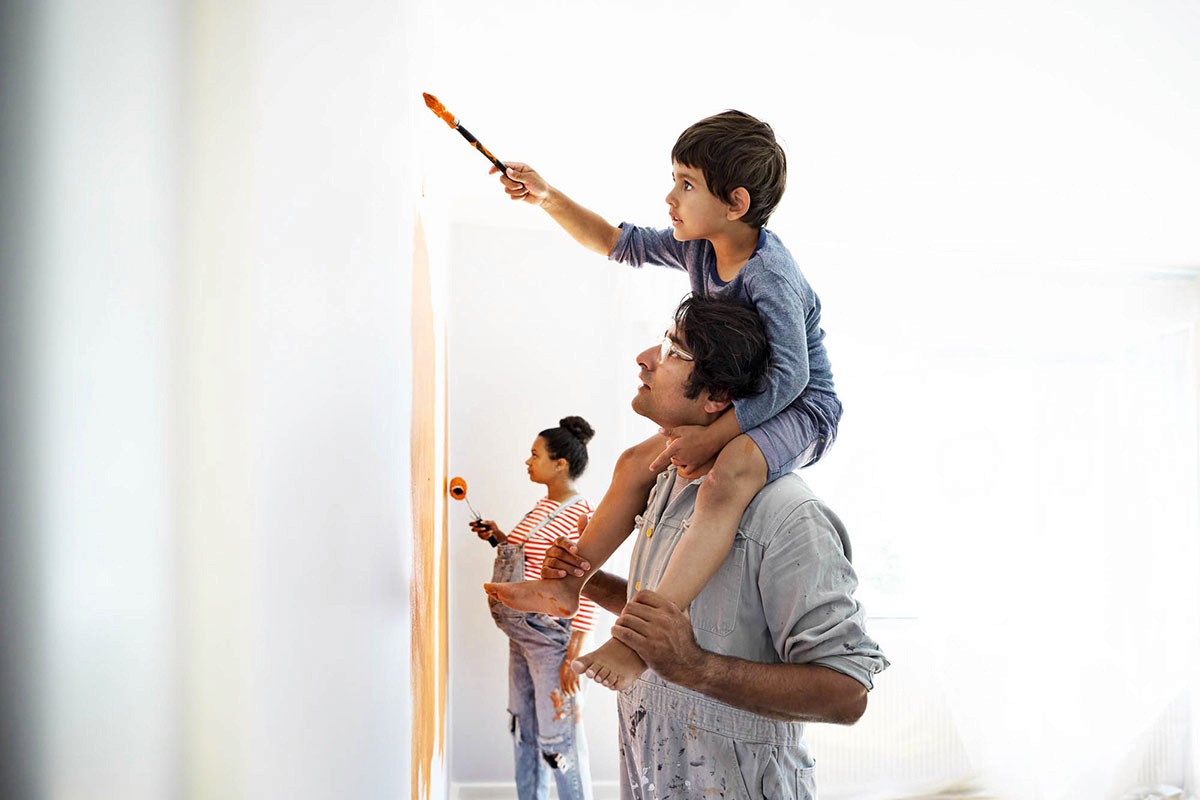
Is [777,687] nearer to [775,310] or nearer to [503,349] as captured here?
[775,310]

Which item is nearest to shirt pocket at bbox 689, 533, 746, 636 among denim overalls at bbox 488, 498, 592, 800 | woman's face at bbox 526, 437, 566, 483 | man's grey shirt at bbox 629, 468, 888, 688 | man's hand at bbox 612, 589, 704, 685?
man's grey shirt at bbox 629, 468, 888, 688

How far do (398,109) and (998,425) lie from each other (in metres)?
4.66

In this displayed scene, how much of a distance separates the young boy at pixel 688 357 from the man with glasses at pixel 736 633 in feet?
0.10

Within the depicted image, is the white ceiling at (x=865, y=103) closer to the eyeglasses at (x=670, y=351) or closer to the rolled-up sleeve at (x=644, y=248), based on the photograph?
the rolled-up sleeve at (x=644, y=248)

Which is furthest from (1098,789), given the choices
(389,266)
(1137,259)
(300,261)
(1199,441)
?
(300,261)

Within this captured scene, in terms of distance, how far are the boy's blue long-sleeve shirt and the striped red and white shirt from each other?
1940mm

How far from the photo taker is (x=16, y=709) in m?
0.30

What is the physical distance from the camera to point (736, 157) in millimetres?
1585

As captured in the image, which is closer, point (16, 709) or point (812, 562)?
point (16, 709)

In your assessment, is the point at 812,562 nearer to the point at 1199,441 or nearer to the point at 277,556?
the point at 277,556

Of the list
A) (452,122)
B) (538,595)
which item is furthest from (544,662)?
(452,122)

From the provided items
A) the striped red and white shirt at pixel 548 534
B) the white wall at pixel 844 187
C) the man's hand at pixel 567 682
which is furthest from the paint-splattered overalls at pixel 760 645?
the striped red and white shirt at pixel 548 534

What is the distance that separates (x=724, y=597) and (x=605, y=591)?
0.47 m

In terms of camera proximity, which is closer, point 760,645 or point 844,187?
point 760,645
